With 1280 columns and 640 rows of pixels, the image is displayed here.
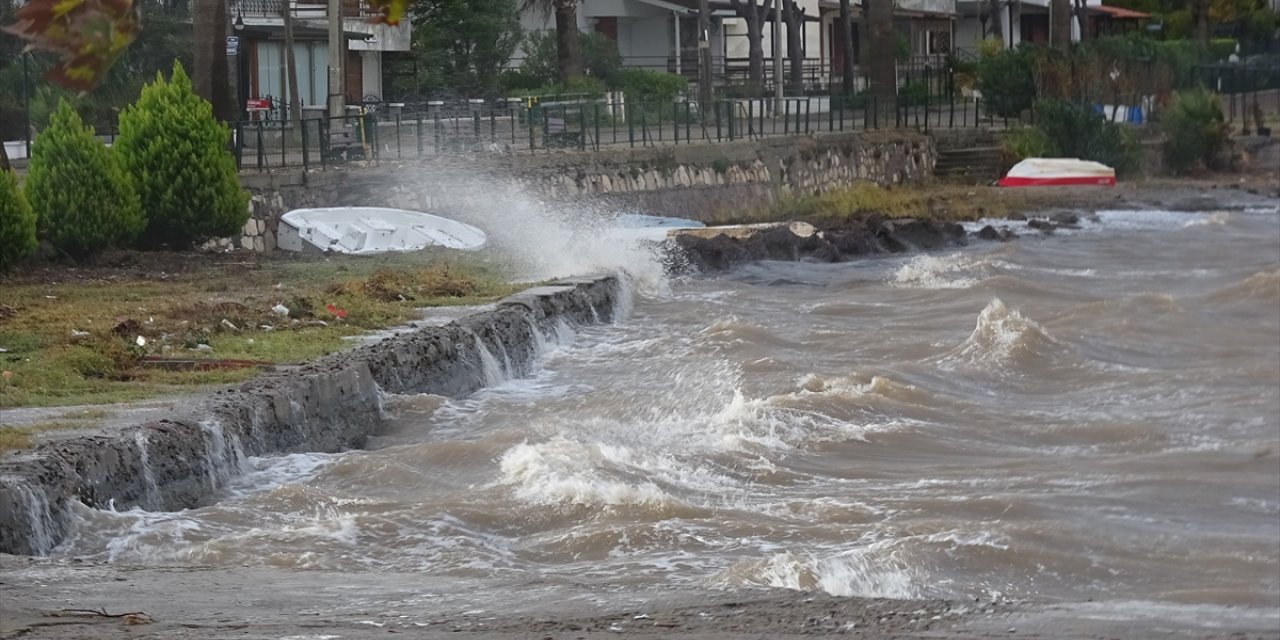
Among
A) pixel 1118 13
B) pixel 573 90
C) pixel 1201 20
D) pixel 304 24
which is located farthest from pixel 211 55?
pixel 1118 13

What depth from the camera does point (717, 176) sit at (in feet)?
115

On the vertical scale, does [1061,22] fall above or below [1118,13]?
below

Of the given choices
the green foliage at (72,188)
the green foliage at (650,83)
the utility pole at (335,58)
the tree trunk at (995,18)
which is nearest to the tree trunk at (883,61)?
the green foliage at (650,83)

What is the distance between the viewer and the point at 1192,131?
150 ft

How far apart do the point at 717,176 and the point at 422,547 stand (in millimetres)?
25701

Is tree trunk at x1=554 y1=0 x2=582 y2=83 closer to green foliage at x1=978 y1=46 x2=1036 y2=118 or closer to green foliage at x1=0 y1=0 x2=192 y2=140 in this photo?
green foliage at x1=0 y1=0 x2=192 y2=140

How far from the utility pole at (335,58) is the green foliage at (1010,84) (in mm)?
21493

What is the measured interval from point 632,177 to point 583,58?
815 inches

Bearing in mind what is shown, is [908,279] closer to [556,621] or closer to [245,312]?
[245,312]

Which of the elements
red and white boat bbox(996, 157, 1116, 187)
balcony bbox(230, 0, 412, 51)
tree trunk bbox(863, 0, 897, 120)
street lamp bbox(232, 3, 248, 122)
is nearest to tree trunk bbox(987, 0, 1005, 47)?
tree trunk bbox(863, 0, 897, 120)

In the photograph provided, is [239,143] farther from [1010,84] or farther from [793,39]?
[793,39]

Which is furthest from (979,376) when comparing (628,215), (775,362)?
(628,215)

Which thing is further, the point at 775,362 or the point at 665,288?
the point at 665,288

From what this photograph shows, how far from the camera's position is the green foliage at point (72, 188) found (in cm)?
1992
